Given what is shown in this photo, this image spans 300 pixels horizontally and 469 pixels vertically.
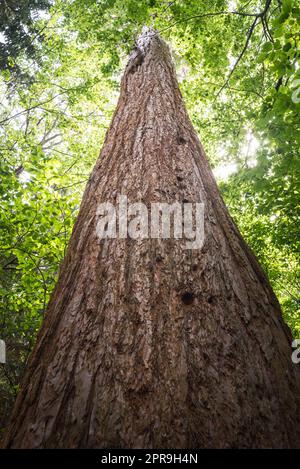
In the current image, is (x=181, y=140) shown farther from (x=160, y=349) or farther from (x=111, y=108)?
(x=111, y=108)

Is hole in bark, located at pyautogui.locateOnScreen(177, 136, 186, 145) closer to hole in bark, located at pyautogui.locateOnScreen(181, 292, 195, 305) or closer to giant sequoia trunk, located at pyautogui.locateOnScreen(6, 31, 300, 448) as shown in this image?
giant sequoia trunk, located at pyautogui.locateOnScreen(6, 31, 300, 448)

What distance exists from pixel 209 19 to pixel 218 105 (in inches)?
90.3

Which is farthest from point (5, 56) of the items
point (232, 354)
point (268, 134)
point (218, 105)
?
point (232, 354)

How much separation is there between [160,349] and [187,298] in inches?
10.7

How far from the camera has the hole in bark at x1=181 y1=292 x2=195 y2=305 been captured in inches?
49.9

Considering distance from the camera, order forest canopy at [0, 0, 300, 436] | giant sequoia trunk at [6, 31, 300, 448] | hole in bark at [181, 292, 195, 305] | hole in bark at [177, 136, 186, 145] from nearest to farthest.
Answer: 1. giant sequoia trunk at [6, 31, 300, 448]
2. hole in bark at [181, 292, 195, 305]
3. hole in bark at [177, 136, 186, 145]
4. forest canopy at [0, 0, 300, 436]

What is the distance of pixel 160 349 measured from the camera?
3.65 feet

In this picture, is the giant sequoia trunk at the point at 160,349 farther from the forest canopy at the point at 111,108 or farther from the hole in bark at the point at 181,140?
the forest canopy at the point at 111,108

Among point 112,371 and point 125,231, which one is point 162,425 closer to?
point 112,371

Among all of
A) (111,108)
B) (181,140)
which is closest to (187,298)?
(181,140)

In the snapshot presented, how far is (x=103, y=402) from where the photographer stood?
3.26 feet

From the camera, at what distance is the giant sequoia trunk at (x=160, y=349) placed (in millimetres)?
943

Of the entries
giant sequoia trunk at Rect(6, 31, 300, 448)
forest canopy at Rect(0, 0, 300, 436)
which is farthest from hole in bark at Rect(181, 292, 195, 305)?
forest canopy at Rect(0, 0, 300, 436)

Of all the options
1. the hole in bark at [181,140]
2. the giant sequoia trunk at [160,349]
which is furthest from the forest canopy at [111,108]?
the giant sequoia trunk at [160,349]
